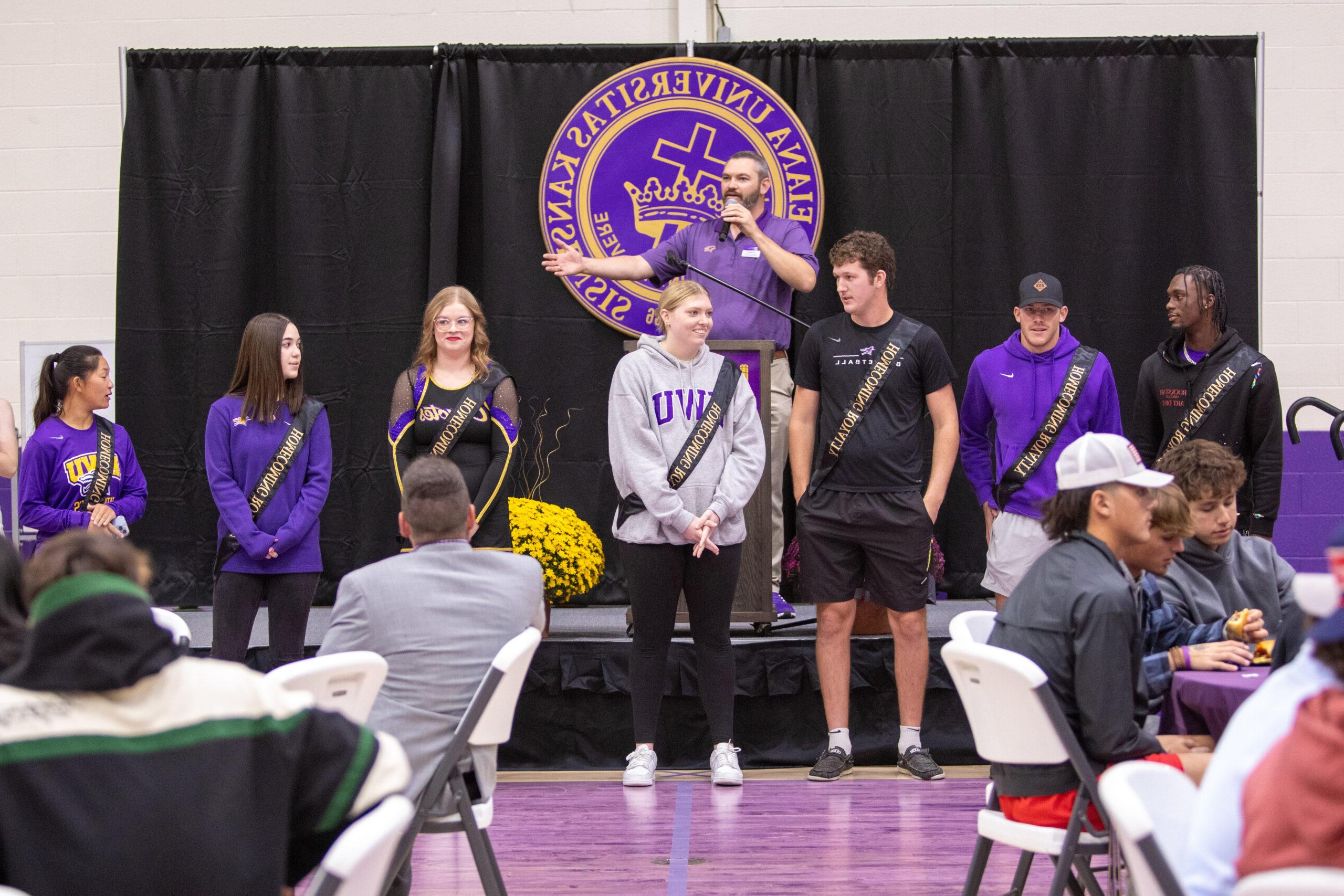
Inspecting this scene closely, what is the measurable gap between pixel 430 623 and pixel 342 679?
28 centimetres

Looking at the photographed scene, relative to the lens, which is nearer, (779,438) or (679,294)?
(679,294)


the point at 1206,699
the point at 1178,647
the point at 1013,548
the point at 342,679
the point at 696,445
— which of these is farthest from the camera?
the point at 1013,548

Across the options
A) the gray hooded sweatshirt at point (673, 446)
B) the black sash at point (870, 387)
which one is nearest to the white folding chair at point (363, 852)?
the gray hooded sweatshirt at point (673, 446)

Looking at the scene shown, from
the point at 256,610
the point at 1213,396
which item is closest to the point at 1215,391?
the point at 1213,396

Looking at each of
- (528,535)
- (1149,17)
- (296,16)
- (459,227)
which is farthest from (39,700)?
(1149,17)

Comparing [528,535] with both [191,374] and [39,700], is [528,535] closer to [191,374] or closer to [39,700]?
[191,374]

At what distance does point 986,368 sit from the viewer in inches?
172

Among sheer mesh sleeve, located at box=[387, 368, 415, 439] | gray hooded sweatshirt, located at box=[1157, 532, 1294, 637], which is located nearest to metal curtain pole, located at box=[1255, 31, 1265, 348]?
gray hooded sweatshirt, located at box=[1157, 532, 1294, 637]

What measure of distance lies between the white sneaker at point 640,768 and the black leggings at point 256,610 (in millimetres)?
1100

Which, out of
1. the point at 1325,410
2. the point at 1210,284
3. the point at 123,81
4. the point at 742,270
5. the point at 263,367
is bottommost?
the point at 1325,410

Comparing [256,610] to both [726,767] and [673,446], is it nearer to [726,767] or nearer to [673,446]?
[673,446]

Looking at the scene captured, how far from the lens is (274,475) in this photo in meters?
4.14

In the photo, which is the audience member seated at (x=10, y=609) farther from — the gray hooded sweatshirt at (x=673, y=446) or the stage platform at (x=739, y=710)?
the stage platform at (x=739, y=710)

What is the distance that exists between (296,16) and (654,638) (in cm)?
366
